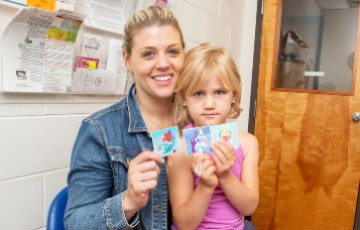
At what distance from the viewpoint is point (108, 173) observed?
0.97 metres

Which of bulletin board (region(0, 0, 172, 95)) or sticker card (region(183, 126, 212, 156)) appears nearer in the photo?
sticker card (region(183, 126, 212, 156))

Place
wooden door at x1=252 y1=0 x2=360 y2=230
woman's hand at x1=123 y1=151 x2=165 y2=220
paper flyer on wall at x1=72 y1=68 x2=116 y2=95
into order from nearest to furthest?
1. woman's hand at x1=123 y1=151 x2=165 y2=220
2. paper flyer on wall at x1=72 y1=68 x2=116 y2=95
3. wooden door at x1=252 y1=0 x2=360 y2=230

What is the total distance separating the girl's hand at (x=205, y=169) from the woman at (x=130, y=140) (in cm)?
11

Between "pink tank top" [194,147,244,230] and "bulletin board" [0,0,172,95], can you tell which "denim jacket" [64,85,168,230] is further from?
"bulletin board" [0,0,172,95]

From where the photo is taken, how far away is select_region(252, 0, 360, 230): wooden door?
2.41m

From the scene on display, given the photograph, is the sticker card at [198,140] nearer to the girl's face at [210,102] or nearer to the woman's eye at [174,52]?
the girl's face at [210,102]

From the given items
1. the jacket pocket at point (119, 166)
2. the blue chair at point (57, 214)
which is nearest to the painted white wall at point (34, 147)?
the blue chair at point (57, 214)

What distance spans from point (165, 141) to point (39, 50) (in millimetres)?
579

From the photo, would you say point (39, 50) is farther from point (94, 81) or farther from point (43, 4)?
point (94, 81)

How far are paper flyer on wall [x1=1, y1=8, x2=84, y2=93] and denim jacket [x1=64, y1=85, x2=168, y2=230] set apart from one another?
27cm

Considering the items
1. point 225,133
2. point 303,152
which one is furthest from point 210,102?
point 303,152

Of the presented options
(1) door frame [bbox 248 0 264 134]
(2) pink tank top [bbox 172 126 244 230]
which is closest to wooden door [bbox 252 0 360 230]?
(1) door frame [bbox 248 0 264 134]

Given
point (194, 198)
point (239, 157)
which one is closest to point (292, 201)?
point (239, 157)

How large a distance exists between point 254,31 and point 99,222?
222 cm
